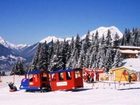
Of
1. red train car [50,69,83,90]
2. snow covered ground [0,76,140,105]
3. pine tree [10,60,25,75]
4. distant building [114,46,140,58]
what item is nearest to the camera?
snow covered ground [0,76,140,105]

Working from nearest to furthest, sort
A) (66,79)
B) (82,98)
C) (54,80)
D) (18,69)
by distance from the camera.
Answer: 1. (82,98)
2. (66,79)
3. (54,80)
4. (18,69)

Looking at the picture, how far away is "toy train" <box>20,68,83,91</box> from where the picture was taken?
4084cm

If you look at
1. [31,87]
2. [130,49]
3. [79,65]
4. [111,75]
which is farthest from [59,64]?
[31,87]

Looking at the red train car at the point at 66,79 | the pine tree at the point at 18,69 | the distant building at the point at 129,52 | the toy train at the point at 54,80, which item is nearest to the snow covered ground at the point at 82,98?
the red train car at the point at 66,79

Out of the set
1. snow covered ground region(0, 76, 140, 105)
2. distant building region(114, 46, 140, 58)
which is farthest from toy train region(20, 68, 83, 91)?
distant building region(114, 46, 140, 58)

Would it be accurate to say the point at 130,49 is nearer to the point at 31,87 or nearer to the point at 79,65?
the point at 79,65

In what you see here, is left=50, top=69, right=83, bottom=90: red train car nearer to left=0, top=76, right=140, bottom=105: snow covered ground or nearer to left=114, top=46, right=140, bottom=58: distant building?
left=0, top=76, right=140, bottom=105: snow covered ground

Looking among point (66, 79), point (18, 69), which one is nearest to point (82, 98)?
point (66, 79)

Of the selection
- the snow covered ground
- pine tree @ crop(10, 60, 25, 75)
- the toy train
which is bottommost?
the snow covered ground

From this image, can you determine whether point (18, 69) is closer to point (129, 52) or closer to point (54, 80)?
point (129, 52)

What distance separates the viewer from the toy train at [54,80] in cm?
4084

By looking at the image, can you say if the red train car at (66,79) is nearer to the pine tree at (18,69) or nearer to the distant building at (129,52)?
the pine tree at (18,69)

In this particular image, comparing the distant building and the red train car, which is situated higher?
the distant building

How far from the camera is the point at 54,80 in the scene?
42.5m
